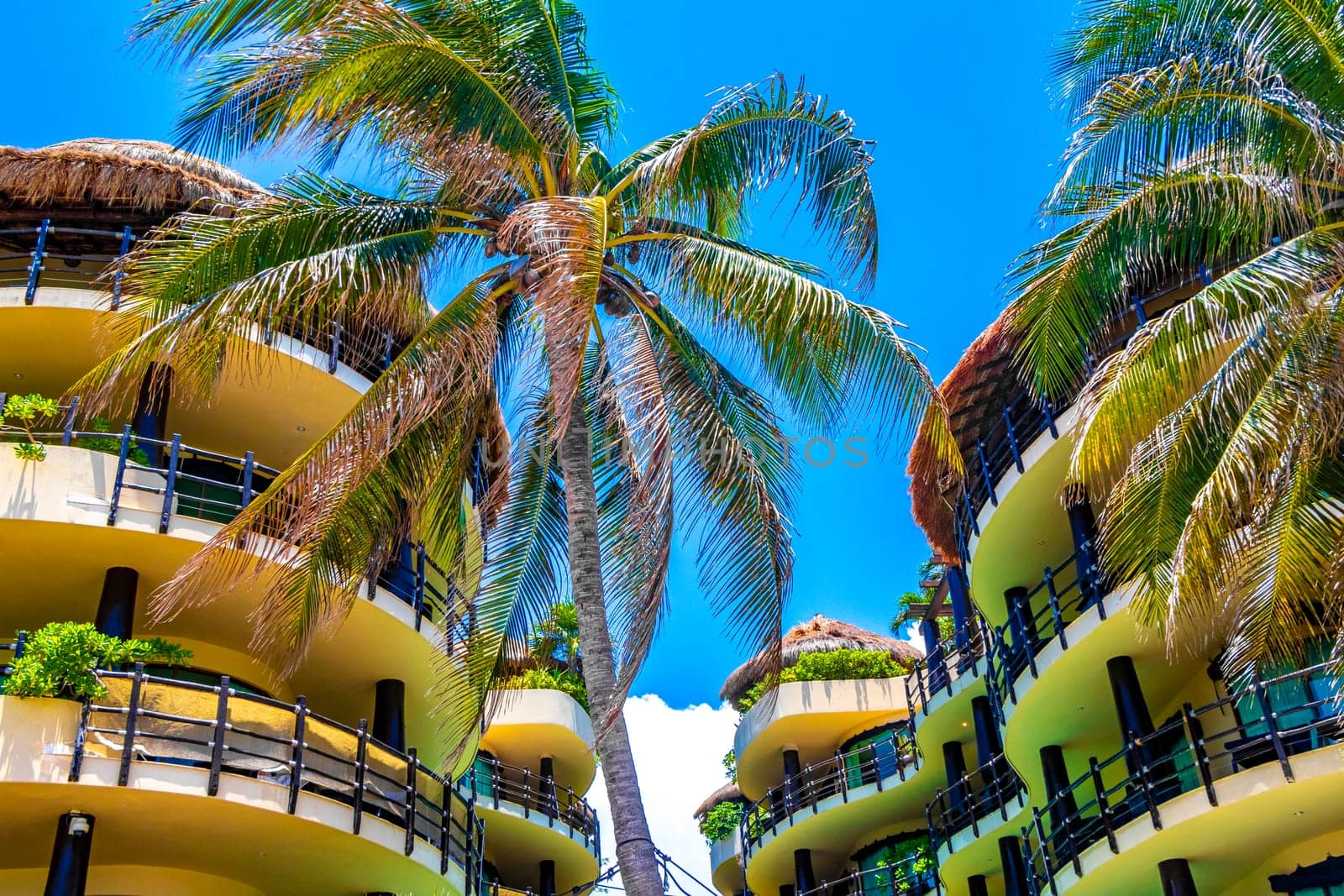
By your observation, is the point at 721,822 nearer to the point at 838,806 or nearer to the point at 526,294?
the point at 838,806

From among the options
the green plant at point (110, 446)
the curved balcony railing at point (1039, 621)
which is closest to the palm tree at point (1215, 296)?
the curved balcony railing at point (1039, 621)

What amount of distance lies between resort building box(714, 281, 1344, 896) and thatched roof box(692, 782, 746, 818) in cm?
968

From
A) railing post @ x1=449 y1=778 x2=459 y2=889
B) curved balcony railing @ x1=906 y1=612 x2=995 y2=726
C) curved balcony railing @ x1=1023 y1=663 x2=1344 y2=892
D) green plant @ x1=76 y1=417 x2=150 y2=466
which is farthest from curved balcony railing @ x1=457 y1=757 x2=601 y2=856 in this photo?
curved balcony railing @ x1=1023 y1=663 x2=1344 y2=892

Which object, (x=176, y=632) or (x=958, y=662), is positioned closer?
(x=176, y=632)

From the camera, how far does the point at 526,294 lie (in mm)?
13672

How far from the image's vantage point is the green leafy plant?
34.3m

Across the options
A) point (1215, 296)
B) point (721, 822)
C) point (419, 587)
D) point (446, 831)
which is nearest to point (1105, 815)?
point (1215, 296)

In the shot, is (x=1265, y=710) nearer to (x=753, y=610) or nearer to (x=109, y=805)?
(x=753, y=610)

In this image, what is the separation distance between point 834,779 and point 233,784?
2070 centimetres

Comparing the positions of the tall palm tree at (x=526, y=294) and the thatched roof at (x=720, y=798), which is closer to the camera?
the tall palm tree at (x=526, y=294)

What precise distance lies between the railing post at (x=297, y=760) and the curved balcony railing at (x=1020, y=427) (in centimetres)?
1105

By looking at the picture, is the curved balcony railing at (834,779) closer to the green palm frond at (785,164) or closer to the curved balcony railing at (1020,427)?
the curved balcony railing at (1020,427)

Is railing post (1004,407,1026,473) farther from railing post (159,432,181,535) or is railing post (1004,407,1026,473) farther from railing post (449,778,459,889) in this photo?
railing post (159,432,181,535)

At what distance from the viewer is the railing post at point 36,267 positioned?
1847 centimetres
